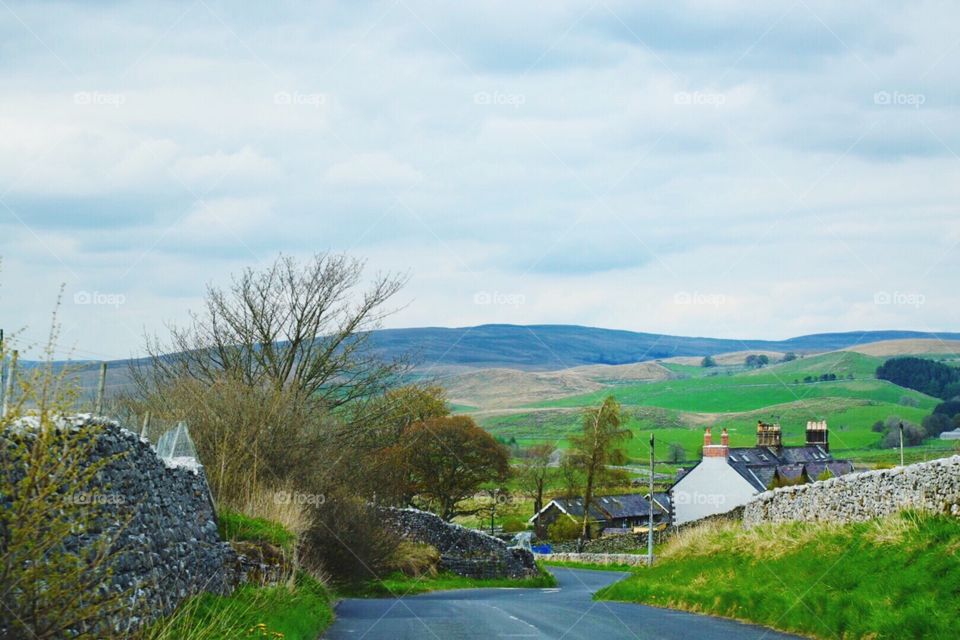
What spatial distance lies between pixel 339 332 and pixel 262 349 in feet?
10.0

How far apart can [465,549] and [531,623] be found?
2732cm

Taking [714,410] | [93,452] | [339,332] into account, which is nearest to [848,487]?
[93,452]

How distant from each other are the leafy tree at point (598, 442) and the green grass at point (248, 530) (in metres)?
66.1

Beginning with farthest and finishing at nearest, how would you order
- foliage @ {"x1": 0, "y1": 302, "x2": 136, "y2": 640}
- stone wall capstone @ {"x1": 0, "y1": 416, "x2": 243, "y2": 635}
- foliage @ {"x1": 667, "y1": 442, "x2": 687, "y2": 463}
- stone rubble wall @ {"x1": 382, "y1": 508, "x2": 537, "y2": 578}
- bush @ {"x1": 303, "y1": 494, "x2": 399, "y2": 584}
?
foliage @ {"x1": 667, "y1": 442, "x2": 687, "y2": 463}, stone rubble wall @ {"x1": 382, "y1": 508, "x2": 537, "y2": 578}, bush @ {"x1": 303, "y1": 494, "x2": 399, "y2": 584}, stone wall capstone @ {"x1": 0, "y1": 416, "x2": 243, "y2": 635}, foliage @ {"x1": 0, "y1": 302, "x2": 136, "y2": 640}

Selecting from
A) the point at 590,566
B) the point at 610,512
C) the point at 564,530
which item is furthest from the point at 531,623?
the point at 610,512

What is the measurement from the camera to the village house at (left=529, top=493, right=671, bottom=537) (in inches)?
3814

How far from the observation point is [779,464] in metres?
88.1

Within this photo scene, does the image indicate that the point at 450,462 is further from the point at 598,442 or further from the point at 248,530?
the point at 248,530

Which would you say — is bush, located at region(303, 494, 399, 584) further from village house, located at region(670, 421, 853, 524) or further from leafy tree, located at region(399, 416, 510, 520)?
village house, located at region(670, 421, 853, 524)

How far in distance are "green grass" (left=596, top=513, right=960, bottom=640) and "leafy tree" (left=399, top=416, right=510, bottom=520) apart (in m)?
48.2

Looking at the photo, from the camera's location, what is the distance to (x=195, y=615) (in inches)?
541

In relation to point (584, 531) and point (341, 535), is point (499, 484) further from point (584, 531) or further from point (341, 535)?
point (341, 535)

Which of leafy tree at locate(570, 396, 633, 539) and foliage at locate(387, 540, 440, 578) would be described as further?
leafy tree at locate(570, 396, 633, 539)

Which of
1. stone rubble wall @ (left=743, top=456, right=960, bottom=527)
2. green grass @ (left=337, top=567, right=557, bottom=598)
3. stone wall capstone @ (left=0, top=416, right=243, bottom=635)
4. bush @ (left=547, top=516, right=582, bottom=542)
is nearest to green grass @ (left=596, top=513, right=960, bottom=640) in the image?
stone rubble wall @ (left=743, top=456, right=960, bottom=527)
